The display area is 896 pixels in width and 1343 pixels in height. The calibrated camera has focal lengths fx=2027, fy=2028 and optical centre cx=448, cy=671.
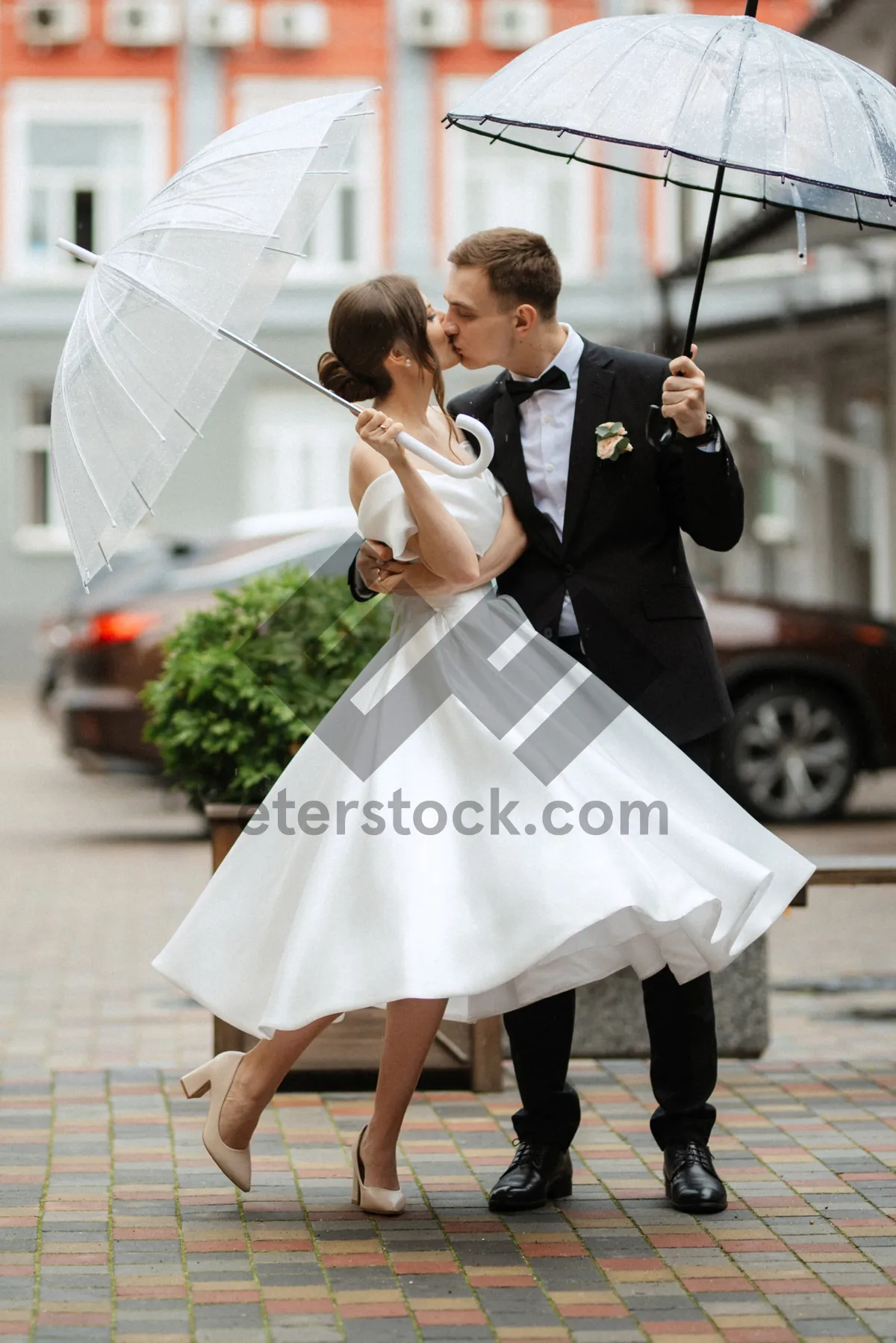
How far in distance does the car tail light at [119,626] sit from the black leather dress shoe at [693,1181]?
7.88 meters

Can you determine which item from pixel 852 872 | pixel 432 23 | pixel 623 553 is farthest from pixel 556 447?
pixel 432 23

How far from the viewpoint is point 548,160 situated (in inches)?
1107

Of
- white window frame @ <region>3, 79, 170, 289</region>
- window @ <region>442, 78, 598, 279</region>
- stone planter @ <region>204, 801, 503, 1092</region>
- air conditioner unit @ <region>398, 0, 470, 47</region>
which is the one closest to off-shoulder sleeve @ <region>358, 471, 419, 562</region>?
stone planter @ <region>204, 801, 503, 1092</region>

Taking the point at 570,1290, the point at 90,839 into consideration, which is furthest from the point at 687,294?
the point at 570,1290

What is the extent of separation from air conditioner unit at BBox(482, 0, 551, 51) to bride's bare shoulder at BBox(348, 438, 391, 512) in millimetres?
25016

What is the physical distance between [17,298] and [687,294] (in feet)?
47.0

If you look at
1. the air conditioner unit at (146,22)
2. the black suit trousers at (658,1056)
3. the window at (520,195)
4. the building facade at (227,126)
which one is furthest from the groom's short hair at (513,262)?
the air conditioner unit at (146,22)

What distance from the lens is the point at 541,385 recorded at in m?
4.18

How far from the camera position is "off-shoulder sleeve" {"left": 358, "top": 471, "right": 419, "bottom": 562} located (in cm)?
390

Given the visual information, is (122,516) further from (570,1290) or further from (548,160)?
(548,160)

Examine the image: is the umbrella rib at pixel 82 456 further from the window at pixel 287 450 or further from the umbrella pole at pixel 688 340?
the window at pixel 287 450

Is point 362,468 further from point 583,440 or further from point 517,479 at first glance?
point 583,440

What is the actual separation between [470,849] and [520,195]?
84.2 ft

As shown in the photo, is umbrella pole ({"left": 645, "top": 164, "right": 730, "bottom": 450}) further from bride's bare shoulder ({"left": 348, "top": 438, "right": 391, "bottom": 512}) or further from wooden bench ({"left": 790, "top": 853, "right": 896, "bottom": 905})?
wooden bench ({"left": 790, "top": 853, "right": 896, "bottom": 905})
